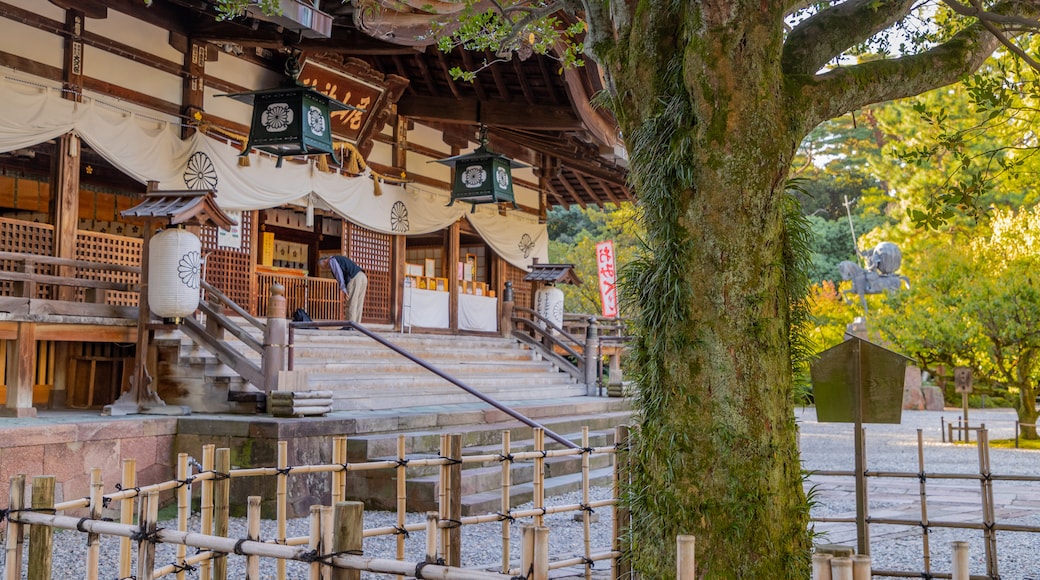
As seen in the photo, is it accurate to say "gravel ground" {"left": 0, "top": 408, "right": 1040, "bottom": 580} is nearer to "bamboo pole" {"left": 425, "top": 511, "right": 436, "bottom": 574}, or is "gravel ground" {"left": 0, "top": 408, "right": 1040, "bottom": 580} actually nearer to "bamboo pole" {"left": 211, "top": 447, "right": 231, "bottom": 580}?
"bamboo pole" {"left": 211, "top": 447, "right": 231, "bottom": 580}

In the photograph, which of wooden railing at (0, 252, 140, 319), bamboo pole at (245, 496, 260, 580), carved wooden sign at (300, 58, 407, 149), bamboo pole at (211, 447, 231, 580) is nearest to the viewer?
bamboo pole at (245, 496, 260, 580)

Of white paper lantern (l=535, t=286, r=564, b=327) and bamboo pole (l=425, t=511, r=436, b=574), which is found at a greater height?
white paper lantern (l=535, t=286, r=564, b=327)

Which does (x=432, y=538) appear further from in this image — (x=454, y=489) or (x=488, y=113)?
(x=488, y=113)

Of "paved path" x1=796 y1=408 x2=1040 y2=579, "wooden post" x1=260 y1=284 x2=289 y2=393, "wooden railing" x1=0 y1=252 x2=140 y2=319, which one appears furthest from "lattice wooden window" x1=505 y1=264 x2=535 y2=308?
"wooden post" x1=260 y1=284 x2=289 y2=393

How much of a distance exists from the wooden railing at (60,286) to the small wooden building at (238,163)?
Answer: 19 mm

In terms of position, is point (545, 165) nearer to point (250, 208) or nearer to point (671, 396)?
point (250, 208)

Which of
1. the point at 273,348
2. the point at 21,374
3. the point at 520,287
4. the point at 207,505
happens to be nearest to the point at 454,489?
the point at 207,505

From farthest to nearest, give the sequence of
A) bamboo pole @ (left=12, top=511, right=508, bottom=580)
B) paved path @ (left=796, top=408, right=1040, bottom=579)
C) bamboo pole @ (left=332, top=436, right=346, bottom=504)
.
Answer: paved path @ (left=796, top=408, right=1040, bottom=579), bamboo pole @ (left=332, top=436, right=346, bottom=504), bamboo pole @ (left=12, top=511, right=508, bottom=580)

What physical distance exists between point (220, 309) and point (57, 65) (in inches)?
126

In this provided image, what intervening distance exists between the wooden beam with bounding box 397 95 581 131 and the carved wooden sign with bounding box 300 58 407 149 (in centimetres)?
61

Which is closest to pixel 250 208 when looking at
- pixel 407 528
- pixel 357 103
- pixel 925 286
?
pixel 357 103

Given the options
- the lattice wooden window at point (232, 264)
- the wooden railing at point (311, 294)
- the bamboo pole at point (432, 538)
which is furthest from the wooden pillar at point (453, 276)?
the bamboo pole at point (432, 538)

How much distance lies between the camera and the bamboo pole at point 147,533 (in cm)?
372

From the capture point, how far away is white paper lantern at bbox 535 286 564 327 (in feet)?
53.1
